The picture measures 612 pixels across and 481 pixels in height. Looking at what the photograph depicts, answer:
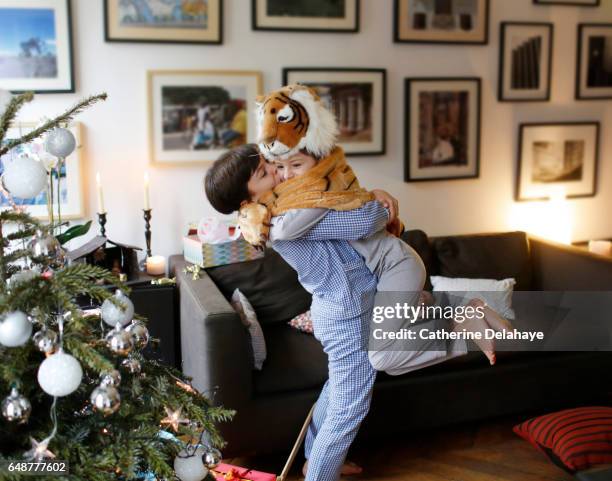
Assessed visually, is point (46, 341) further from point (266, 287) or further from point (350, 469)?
point (266, 287)

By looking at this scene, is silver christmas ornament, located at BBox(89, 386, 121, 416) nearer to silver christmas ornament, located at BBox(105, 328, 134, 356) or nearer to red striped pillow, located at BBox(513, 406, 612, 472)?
silver christmas ornament, located at BBox(105, 328, 134, 356)

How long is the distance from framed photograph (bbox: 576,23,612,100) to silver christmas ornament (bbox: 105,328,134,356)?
344cm

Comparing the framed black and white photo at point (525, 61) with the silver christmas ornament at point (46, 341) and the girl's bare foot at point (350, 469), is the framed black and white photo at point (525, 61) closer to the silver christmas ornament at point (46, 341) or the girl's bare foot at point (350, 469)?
the girl's bare foot at point (350, 469)

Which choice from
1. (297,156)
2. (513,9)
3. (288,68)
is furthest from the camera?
(513,9)

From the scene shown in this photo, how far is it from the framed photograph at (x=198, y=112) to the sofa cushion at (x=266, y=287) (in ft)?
1.97

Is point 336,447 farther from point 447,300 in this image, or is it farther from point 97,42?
point 97,42

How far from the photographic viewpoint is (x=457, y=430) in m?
2.99

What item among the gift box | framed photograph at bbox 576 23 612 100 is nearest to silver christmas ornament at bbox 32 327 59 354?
the gift box

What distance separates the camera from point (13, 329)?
114 cm

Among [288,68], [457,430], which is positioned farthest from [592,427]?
[288,68]

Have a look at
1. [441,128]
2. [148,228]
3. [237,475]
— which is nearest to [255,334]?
[237,475]

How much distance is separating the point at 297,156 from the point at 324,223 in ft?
0.69

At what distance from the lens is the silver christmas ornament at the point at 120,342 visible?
128cm

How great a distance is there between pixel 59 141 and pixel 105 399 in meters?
0.52
